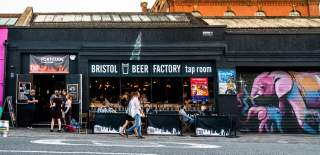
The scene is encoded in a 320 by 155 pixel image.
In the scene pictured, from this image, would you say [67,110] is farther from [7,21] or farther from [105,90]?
[7,21]

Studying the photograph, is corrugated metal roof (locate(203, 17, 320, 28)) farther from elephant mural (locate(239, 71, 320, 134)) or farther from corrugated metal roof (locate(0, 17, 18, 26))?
corrugated metal roof (locate(0, 17, 18, 26))

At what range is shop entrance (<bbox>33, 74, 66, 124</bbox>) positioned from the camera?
19.6 metres

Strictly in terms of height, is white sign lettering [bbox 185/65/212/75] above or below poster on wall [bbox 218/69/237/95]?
above

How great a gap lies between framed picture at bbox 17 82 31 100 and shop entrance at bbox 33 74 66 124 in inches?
29.4

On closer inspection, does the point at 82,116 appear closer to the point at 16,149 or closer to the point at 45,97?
the point at 45,97

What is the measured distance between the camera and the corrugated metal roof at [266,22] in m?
22.6

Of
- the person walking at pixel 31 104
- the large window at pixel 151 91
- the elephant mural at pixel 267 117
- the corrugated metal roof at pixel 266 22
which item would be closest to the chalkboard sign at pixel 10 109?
the person walking at pixel 31 104

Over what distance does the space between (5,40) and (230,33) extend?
10.5 m

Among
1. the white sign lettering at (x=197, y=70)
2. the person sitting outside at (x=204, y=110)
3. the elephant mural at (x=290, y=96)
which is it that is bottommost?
the person sitting outside at (x=204, y=110)

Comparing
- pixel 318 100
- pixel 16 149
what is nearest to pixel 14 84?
pixel 16 149

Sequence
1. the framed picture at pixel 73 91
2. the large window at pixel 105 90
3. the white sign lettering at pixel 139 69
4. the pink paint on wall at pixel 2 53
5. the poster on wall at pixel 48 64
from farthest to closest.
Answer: the white sign lettering at pixel 139 69 → the large window at pixel 105 90 → the poster on wall at pixel 48 64 → the pink paint on wall at pixel 2 53 → the framed picture at pixel 73 91

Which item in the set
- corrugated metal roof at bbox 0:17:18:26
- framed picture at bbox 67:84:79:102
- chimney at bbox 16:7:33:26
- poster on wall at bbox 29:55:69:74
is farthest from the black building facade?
corrugated metal roof at bbox 0:17:18:26

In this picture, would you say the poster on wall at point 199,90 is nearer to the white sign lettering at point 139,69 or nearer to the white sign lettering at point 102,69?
the white sign lettering at point 139,69

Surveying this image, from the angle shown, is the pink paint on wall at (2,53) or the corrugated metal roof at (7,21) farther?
the corrugated metal roof at (7,21)
